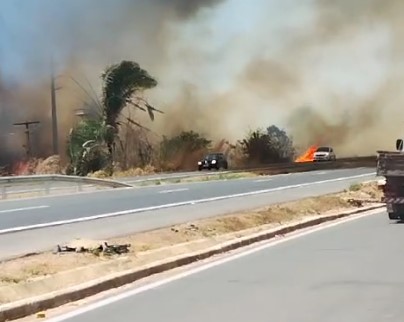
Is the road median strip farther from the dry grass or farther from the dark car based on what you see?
the dark car

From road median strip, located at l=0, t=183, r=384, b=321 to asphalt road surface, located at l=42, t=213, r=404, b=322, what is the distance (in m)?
0.44

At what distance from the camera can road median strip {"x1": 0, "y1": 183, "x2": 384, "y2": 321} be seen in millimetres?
9039

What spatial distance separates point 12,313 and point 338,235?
9.05 m

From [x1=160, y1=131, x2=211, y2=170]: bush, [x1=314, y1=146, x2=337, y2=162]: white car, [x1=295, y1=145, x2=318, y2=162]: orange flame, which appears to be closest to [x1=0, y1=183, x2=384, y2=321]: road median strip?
[x1=160, y1=131, x2=211, y2=170]: bush

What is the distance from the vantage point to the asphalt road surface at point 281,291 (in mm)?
8102

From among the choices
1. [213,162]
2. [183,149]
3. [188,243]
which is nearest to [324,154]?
[183,149]

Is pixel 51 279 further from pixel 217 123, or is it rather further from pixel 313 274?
pixel 217 123

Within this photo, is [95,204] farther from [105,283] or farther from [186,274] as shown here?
[105,283]

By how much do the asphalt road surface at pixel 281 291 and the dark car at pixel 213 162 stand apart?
40772 mm

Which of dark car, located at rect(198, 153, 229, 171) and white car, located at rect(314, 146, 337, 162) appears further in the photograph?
white car, located at rect(314, 146, 337, 162)

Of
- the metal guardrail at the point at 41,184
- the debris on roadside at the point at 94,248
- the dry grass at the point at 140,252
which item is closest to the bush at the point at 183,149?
the metal guardrail at the point at 41,184

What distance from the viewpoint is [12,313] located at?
8.24 metres

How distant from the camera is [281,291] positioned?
31.2 feet

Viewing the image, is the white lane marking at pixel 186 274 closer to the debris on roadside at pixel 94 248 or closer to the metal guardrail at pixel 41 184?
the debris on roadside at pixel 94 248
